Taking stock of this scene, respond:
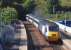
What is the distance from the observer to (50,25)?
703 cm

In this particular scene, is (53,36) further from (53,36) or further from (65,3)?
(65,3)

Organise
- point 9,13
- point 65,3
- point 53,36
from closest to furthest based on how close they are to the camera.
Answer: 1. point 53,36
2. point 9,13
3. point 65,3

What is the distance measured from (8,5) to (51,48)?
2547 mm

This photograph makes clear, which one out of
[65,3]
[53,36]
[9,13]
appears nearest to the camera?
[53,36]

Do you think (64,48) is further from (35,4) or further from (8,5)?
(35,4)

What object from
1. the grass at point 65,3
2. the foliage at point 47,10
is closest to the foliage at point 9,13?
the foliage at point 47,10

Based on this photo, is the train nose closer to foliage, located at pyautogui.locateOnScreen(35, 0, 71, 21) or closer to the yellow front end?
the yellow front end

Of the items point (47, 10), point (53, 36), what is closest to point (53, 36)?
point (53, 36)

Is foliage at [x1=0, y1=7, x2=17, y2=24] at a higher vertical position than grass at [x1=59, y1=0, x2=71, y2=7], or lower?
lower

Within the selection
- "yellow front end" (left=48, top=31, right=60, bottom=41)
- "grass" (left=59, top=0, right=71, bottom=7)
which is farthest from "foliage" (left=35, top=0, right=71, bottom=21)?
"yellow front end" (left=48, top=31, right=60, bottom=41)

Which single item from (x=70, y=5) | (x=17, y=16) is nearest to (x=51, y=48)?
(x=17, y=16)

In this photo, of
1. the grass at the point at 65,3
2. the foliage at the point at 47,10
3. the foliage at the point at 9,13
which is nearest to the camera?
the foliage at the point at 9,13

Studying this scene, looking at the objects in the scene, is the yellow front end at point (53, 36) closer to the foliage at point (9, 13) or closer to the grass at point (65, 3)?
the foliage at point (9, 13)

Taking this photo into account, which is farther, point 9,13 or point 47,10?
point 47,10
